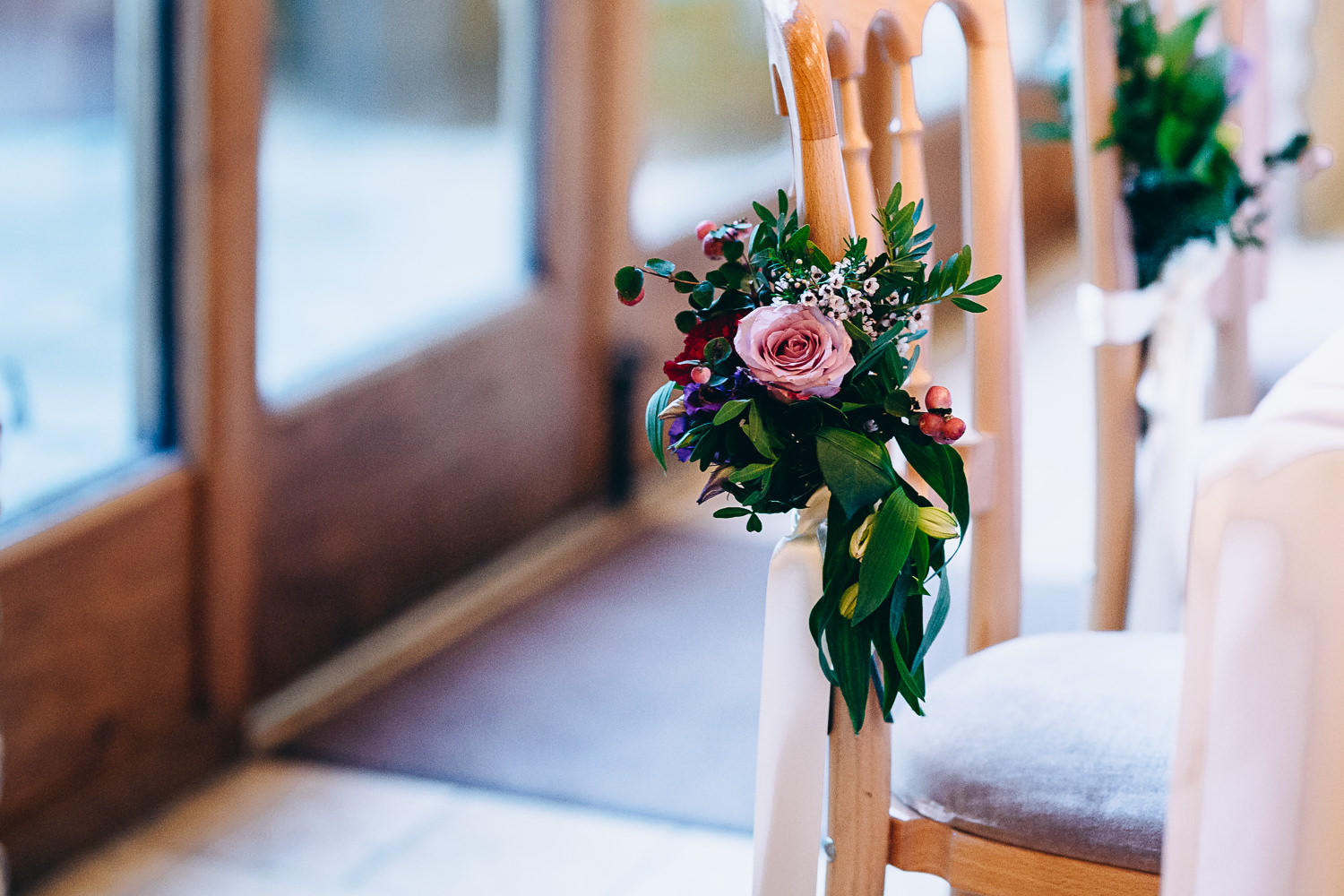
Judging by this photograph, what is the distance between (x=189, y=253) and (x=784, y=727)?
3.92ft

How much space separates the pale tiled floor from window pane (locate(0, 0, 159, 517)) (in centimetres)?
46

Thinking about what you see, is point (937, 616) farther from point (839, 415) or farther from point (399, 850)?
point (399, 850)

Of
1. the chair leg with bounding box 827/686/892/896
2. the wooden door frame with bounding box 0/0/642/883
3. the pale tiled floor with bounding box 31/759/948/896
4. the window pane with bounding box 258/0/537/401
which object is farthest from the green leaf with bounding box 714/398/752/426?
the window pane with bounding box 258/0/537/401

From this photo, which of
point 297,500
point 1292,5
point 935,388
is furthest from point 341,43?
point 1292,5

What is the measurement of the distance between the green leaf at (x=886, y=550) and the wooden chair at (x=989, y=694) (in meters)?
0.13

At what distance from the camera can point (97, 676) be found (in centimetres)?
182

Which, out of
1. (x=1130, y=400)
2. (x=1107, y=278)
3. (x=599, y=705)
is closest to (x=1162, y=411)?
(x=1130, y=400)

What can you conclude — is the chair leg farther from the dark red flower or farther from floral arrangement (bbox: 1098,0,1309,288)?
floral arrangement (bbox: 1098,0,1309,288)

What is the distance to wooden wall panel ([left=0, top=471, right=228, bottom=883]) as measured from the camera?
1707 millimetres

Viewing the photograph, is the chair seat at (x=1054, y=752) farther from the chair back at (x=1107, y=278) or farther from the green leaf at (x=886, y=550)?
the chair back at (x=1107, y=278)

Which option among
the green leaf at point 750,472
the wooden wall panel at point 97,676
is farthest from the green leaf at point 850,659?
the wooden wall panel at point 97,676

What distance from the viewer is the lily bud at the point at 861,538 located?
927 millimetres

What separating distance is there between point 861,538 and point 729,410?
0.37 feet

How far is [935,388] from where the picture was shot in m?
0.92
